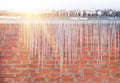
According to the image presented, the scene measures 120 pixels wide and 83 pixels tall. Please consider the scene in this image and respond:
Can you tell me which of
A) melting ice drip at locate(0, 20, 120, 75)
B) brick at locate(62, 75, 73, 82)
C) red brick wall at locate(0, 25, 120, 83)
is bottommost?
brick at locate(62, 75, 73, 82)

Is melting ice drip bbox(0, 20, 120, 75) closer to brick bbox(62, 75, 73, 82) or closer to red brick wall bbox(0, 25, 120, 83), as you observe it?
red brick wall bbox(0, 25, 120, 83)

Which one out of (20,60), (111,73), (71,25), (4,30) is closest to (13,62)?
(20,60)

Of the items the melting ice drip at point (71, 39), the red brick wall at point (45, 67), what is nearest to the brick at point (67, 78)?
the red brick wall at point (45, 67)

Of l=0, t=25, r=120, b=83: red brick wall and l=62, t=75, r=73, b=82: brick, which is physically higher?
l=0, t=25, r=120, b=83: red brick wall

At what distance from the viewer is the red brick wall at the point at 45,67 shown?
560cm

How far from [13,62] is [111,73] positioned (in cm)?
146

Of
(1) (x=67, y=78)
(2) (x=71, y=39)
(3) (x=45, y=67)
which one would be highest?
(2) (x=71, y=39)

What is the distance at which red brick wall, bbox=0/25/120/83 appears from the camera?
5602 millimetres

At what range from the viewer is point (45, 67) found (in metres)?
5.65

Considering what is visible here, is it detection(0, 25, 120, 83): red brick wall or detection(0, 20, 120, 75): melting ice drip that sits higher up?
detection(0, 20, 120, 75): melting ice drip

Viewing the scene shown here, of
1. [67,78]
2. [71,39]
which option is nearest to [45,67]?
[67,78]

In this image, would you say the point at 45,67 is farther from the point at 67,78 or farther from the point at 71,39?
the point at 71,39

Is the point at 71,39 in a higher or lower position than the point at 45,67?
higher

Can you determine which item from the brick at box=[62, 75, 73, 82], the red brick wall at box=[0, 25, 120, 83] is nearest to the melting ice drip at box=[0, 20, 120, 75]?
the red brick wall at box=[0, 25, 120, 83]
